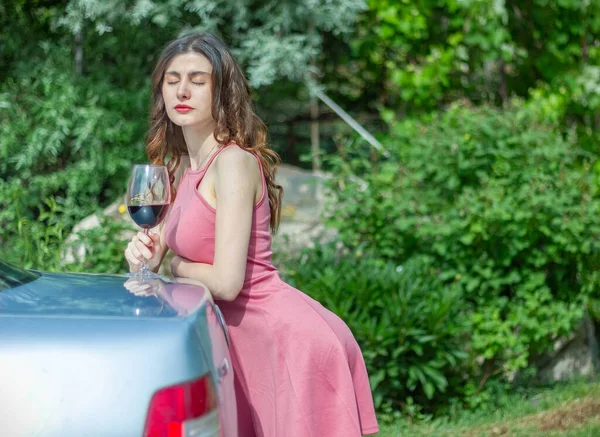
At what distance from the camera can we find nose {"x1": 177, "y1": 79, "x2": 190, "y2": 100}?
2.66m

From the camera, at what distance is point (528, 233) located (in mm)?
5246

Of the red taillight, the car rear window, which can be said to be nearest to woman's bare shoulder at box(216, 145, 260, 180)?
the car rear window

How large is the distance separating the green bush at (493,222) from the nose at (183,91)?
9.08 feet

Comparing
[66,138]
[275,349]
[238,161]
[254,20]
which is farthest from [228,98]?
[254,20]

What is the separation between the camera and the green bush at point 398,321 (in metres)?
4.70

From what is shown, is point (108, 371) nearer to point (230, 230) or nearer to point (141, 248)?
point (230, 230)

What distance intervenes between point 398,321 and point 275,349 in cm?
225

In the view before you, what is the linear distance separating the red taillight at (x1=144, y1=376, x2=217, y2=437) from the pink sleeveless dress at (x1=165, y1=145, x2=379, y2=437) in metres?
0.71

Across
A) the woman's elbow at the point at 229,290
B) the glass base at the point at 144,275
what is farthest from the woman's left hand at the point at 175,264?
the woman's elbow at the point at 229,290

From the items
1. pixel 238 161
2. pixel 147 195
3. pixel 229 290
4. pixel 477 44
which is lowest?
pixel 229 290

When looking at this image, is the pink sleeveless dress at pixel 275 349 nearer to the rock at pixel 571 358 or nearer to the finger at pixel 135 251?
the finger at pixel 135 251

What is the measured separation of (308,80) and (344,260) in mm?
2137

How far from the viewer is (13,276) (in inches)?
91.1

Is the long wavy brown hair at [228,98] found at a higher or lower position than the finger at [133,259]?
higher
